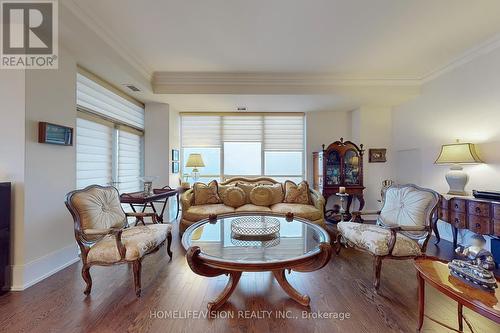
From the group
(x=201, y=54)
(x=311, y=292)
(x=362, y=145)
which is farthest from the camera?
(x=362, y=145)

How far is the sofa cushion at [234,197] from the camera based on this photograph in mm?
3916

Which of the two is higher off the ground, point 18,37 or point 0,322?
point 18,37

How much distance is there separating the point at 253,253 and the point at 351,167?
132 inches

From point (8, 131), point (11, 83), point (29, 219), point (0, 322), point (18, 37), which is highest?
point (18, 37)

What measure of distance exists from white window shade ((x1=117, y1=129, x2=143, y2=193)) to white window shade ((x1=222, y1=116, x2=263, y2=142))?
188cm

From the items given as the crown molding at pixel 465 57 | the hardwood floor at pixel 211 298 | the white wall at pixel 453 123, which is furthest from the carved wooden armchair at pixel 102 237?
the crown molding at pixel 465 57

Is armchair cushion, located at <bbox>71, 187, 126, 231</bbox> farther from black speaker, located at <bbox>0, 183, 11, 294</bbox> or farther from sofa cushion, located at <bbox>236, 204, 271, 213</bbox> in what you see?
sofa cushion, located at <bbox>236, 204, 271, 213</bbox>

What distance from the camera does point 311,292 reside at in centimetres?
206

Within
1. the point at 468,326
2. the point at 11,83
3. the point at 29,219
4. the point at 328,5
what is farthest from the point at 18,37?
the point at 468,326

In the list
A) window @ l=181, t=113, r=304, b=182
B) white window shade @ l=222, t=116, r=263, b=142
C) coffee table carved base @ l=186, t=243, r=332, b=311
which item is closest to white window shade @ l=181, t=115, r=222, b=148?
window @ l=181, t=113, r=304, b=182

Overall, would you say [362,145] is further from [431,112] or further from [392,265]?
[392,265]

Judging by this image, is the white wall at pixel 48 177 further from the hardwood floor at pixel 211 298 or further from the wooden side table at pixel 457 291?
the wooden side table at pixel 457 291

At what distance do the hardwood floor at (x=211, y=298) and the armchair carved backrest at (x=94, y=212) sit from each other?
55 cm

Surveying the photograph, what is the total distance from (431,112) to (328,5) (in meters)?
2.85
